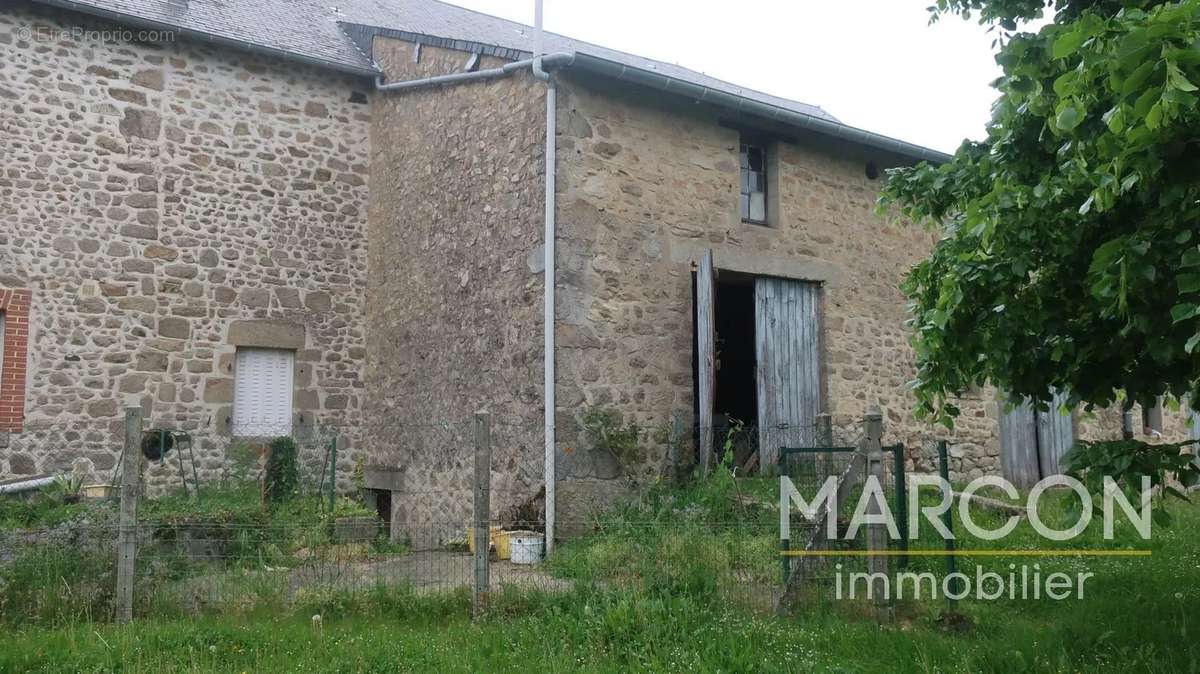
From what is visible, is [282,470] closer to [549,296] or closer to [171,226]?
[171,226]

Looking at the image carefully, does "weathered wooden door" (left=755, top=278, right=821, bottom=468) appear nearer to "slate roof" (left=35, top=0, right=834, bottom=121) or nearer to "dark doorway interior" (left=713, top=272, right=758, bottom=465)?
"dark doorway interior" (left=713, top=272, right=758, bottom=465)

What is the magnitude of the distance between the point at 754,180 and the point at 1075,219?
6076mm

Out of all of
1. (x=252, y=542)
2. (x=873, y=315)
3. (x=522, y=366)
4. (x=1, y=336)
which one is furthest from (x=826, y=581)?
(x=1, y=336)

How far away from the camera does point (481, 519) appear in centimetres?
613

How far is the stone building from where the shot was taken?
29.4 feet

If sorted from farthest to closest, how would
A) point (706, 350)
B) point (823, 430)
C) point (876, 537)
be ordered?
point (706, 350), point (823, 430), point (876, 537)

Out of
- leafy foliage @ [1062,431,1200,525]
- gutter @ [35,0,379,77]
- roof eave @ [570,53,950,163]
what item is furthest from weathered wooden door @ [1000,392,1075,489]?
gutter @ [35,0,379,77]

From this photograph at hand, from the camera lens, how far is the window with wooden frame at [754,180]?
10.4 metres

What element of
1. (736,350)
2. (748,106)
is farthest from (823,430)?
(736,350)

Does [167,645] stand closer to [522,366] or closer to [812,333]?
[522,366]

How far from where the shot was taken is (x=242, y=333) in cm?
1078

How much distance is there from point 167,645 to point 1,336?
5831mm

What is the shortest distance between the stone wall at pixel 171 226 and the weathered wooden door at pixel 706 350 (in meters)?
4.40

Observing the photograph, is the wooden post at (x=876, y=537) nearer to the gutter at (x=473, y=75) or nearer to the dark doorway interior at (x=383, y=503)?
the gutter at (x=473, y=75)
